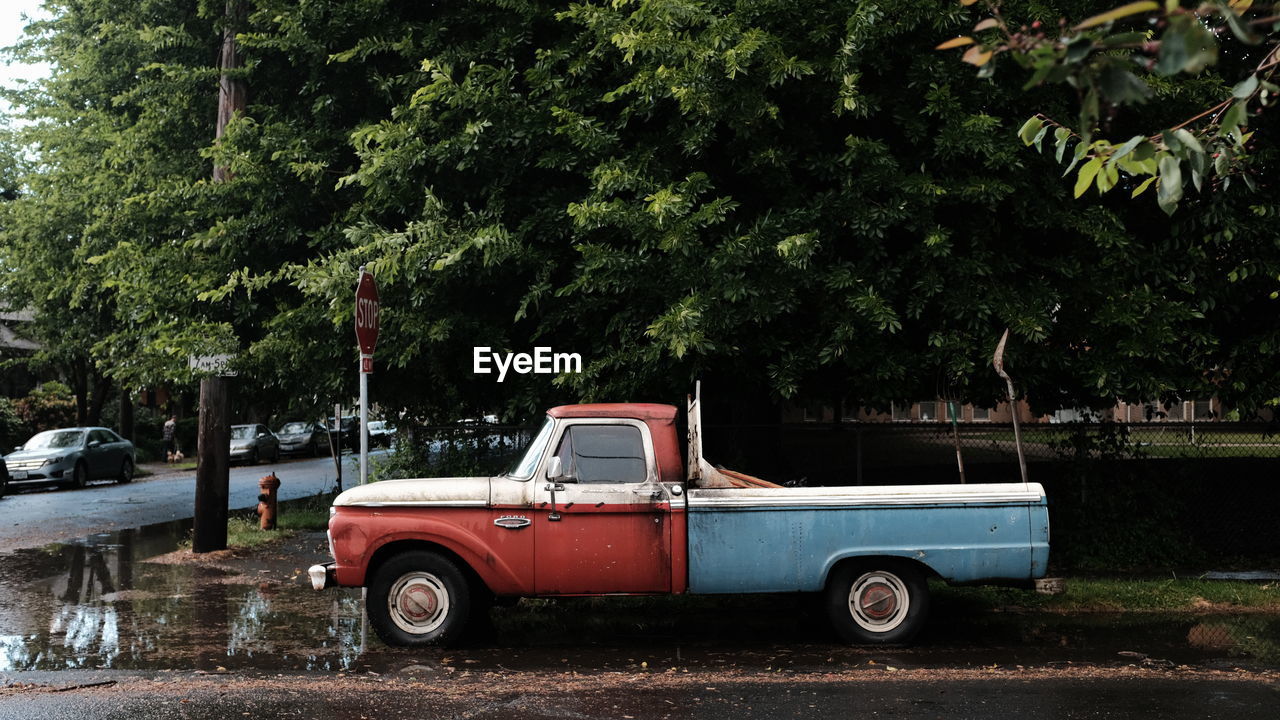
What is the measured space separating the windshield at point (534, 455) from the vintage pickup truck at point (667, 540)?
0.33 ft

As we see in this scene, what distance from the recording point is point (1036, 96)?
34.0 feet

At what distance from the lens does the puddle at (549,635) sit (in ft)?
25.6

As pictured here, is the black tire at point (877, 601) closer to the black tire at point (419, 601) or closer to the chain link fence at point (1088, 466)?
the black tire at point (419, 601)

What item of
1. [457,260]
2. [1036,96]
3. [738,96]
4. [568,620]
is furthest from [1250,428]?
[457,260]

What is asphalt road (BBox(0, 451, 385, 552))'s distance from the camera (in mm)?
16562

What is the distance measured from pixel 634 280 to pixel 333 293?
305 centimetres

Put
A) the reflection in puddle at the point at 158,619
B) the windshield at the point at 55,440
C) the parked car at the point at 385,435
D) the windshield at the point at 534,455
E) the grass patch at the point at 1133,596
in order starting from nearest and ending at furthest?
the reflection in puddle at the point at 158,619 < the windshield at the point at 534,455 < the grass patch at the point at 1133,596 < the parked car at the point at 385,435 < the windshield at the point at 55,440

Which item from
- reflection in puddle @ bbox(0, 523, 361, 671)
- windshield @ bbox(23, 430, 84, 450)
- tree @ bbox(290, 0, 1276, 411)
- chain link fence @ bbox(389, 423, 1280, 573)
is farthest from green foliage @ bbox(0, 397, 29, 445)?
tree @ bbox(290, 0, 1276, 411)

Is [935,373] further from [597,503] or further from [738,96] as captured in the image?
[597,503]

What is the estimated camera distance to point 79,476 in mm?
25516

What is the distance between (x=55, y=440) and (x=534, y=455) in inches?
847

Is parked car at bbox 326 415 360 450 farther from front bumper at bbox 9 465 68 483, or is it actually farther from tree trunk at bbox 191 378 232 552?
front bumper at bbox 9 465 68 483

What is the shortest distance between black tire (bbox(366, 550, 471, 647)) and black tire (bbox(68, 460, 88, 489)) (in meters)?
20.3

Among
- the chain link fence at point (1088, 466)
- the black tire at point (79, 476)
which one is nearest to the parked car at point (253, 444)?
the black tire at point (79, 476)
